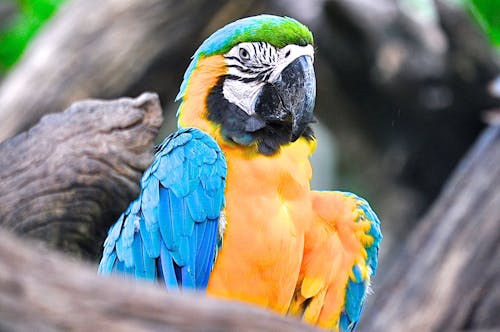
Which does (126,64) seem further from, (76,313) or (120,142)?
(76,313)

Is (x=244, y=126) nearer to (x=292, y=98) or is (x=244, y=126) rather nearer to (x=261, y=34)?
(x=292, y=98)

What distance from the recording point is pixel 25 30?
518 centimetres

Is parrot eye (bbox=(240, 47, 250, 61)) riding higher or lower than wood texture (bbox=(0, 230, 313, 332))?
lower

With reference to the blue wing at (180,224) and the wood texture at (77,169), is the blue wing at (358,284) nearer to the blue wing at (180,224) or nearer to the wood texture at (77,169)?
the blue wing at (180,224)

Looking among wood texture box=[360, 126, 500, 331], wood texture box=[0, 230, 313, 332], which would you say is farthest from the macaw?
wood texture box=[0, 230, 313, 332]

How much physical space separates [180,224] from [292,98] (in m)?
0.50

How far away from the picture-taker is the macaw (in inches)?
97.3

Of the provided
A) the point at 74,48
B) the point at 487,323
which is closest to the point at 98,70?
the point at 74,48

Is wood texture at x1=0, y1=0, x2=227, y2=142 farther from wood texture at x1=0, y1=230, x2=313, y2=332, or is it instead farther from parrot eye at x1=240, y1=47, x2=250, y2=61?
wood texture at x1=0, y1=230, x2=313, y2=332

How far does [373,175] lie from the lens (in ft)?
17.9

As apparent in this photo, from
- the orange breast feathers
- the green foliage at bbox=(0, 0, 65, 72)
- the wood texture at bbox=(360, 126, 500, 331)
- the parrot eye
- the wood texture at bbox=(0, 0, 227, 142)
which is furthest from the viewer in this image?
the green foliage at bbox=(0, 0, 65, 72)

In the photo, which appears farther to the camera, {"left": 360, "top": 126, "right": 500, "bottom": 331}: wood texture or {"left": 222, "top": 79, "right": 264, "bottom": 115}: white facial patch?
{"left": 360, "top": 126, "right": 500, "bottom": 331}: wood texture

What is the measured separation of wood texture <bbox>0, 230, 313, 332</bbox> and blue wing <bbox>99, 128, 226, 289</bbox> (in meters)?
1.16

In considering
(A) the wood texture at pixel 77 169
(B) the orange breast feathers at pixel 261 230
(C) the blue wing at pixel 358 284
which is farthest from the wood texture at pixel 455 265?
(A) the wood texture at pixel 77 169
